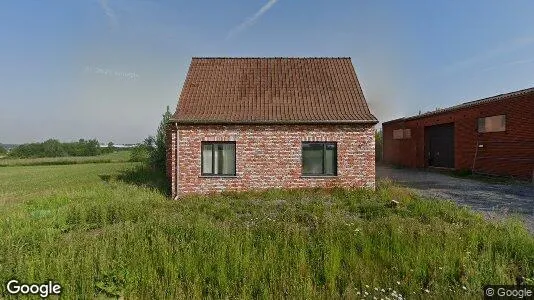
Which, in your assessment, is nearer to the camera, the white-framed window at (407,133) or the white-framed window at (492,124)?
the white-framed window at (492,124)

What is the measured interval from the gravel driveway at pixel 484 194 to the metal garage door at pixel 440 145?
13.0 ft

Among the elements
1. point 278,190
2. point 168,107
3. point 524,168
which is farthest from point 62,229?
point 524,168

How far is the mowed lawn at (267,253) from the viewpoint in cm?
394

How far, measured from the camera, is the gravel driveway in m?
8.31

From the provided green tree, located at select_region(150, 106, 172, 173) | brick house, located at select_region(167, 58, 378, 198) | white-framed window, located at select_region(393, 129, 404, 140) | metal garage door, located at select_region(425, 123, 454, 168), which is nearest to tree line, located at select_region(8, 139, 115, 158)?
green tree, located at select_region(150, 106, 172, 173)

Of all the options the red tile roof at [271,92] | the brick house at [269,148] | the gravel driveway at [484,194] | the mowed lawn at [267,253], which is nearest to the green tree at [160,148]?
the red tile roof at [271,92]

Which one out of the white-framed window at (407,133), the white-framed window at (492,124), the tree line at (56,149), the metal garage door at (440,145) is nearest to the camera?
the white-framed window at (492,124)

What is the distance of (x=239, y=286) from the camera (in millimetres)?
4031

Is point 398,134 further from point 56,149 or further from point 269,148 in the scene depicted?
point 56,149

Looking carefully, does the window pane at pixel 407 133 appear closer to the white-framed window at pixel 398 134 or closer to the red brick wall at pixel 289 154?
the white-framed window at pixel 398 134

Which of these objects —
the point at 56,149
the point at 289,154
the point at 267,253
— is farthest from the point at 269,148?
the point at 56,149

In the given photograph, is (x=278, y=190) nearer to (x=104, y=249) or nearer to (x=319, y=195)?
(x=319, y=195)

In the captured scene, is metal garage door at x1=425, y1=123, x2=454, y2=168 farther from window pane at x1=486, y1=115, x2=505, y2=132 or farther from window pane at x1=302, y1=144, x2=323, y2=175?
window pane at x1=302, y1=144, x2=323, y2=175

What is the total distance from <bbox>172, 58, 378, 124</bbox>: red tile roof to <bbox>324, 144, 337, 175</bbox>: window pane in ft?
3.63
